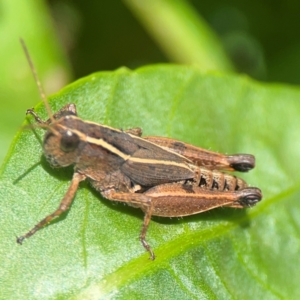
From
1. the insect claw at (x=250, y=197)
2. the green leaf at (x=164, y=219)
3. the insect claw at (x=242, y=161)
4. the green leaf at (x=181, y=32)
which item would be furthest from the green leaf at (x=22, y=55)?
the insect claw at (x=250, y=197)

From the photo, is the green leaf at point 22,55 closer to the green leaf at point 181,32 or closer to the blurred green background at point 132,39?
the blurred green background at point 132,39

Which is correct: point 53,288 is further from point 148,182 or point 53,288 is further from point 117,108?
point 117,108

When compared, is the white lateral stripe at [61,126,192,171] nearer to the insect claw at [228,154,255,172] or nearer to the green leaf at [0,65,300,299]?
the green leaf at [0,65,300,299]

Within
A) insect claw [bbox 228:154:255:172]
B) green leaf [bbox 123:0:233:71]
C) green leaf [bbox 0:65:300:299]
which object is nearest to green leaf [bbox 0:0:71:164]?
green leaf [bbox 123:0:233:71]

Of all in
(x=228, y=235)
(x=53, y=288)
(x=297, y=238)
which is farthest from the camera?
(x=297, y=238)

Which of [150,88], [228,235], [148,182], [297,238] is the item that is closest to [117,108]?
[150,88]

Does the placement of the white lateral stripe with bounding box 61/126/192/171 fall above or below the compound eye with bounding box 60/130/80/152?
below

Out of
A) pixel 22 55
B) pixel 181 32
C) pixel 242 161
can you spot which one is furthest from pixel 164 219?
pixel 181 32
